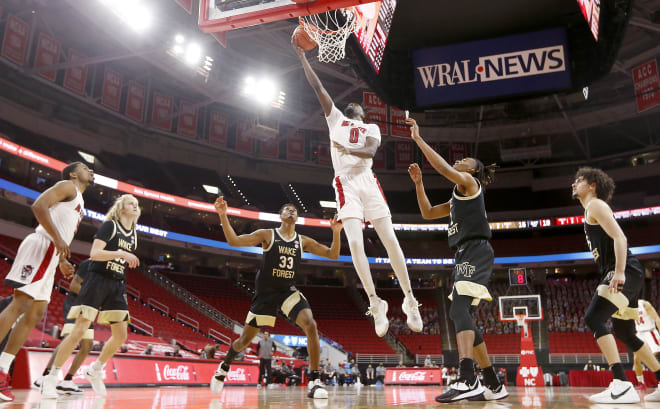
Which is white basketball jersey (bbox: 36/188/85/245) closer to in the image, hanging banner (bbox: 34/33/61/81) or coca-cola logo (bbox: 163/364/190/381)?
coca-cola logo (bbox: 163/364/190/381)

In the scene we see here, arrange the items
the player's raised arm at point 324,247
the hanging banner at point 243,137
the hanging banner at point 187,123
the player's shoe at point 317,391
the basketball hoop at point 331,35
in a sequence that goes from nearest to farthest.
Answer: the player's shoe at point 317,391, the player's raised arm at point 324,247, the basketball hoop at point 331,35, the hanging banner at point 187,123, the hanging banner at point 243,137

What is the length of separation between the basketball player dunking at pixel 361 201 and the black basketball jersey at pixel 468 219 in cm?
55

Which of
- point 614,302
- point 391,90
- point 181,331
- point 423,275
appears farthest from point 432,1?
point 423,275

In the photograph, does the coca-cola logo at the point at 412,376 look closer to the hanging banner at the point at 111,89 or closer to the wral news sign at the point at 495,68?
the wral news sign at the point at 495,68

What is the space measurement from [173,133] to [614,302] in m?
24.1

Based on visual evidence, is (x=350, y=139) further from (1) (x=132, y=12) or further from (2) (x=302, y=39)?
(1) (x=132, y=12)

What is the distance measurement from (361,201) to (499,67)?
5.79 m

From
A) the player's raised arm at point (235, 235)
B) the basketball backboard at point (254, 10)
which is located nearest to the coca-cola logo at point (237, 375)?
the player's raised arm at point (235, 235)

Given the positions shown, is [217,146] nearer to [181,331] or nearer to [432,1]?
[181,331]

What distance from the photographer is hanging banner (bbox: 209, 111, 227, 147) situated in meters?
26.4

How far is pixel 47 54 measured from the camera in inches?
774

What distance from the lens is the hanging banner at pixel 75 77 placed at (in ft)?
69.1

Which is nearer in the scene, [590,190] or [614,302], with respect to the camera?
[614,302]

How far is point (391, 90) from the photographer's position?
34.0 feet
